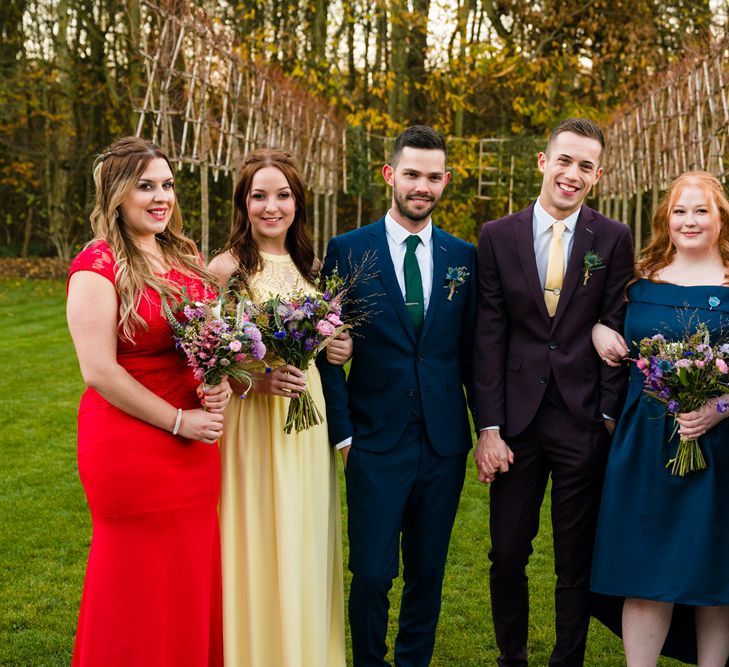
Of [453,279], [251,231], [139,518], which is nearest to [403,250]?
[453,279]

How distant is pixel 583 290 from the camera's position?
12.7 ft

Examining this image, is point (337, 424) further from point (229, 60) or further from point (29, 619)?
point (229, 60)

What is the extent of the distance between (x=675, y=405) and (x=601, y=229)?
930 mm

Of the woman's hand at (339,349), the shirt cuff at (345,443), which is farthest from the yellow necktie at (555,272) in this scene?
the shirt cuff at (345,443)

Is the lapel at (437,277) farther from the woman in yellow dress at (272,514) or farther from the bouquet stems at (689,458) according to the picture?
the bouquet stems at (689,458)

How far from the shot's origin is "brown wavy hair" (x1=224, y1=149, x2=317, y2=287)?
389 centimetres

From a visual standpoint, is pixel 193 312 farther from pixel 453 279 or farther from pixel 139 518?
pixel 453 279

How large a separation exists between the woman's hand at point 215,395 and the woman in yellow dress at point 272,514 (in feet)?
0.85

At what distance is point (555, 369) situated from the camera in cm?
384

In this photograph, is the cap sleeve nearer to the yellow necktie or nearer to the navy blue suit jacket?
the navy blue suit jacket

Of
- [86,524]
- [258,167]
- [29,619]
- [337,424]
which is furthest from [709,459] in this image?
[86,524]

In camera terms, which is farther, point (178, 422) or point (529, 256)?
point (529, 256)

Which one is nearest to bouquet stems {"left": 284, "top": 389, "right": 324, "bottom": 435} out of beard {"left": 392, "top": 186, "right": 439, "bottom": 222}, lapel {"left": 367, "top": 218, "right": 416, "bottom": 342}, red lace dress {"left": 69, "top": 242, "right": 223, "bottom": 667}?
red lace dress {"left": 69, "top": 242, "right": 223, "bottom": 667}

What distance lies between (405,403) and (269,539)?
2.77ft
